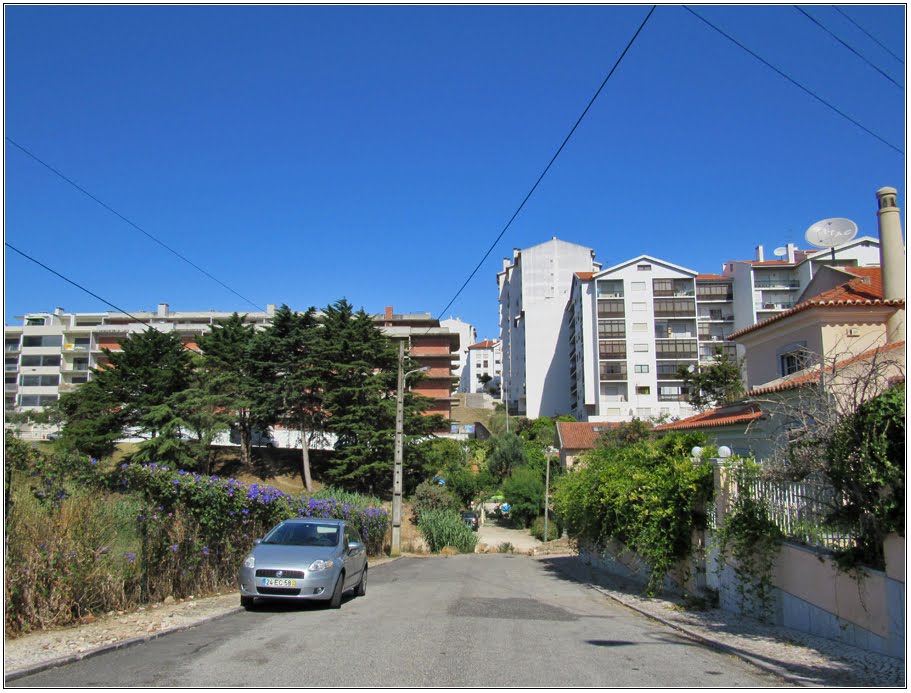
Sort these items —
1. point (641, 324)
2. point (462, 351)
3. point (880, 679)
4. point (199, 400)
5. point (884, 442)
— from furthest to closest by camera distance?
point (462, 351)
point (641, 324)
point (199, 400)
point (884, 442)
point (880, 679)

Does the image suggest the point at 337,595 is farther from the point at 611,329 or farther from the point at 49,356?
the point at 49,356

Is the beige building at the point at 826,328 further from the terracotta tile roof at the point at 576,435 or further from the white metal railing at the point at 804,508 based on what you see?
the terracotta tile roof at the point at 576,435

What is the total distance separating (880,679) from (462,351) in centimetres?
15691

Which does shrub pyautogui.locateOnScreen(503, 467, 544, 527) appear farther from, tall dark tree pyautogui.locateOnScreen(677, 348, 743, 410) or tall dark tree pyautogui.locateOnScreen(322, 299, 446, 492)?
tall dark tree pyautogui.locateOnScreen(677, 348, 743, 410)

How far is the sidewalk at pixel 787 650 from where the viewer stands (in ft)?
21.1

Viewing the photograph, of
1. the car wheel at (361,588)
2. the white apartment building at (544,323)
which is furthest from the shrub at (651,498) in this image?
the white apartment building at (544,323)

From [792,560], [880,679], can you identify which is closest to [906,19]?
[792,560]

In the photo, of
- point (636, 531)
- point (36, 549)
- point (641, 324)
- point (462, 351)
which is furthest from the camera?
point (462, 351)

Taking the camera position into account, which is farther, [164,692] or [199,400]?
[199,400]

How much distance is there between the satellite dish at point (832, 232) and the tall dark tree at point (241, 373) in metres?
38.0

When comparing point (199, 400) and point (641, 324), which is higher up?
point (641, 324)

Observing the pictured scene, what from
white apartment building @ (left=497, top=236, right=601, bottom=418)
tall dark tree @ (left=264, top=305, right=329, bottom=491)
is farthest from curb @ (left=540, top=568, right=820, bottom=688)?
white apartment building @ (left=497, top=236, right=601, bottom=418)

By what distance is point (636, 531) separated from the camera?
13.7 metres

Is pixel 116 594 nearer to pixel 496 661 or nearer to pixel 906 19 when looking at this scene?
pixel 496 661
